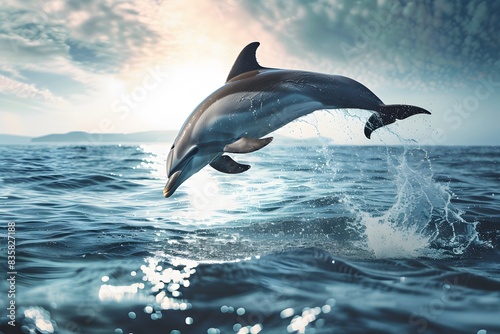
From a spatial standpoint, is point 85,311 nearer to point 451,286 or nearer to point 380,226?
point 451,286

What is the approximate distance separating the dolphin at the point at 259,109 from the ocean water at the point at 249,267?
53.7 inches

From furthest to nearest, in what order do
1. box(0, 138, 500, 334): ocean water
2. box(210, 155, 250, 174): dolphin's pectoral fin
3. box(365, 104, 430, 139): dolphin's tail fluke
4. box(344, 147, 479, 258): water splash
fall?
box(344, 147, 479, 258): water splash
box(210, 155, 250, 174): dolphin's pectoral fin
box(365, 104, 430, 139): dolphin's tail fluke
box(0, 138, 500, 334): ocean water

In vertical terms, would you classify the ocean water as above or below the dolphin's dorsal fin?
below

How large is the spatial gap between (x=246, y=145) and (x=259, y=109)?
0.51m

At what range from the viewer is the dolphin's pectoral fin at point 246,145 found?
511cm

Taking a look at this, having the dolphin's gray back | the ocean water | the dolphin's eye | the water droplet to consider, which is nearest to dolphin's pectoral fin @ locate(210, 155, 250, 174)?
the dolphin's eye

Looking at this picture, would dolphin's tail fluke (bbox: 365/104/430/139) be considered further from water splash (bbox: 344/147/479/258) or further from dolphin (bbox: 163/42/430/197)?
water splash (bbox: 344/147/479/258)

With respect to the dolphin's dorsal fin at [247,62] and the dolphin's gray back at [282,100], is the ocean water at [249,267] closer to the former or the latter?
the dolphin's gray back at [282,100]

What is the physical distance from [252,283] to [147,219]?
498cm

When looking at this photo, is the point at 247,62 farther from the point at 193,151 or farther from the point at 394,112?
the point at 394,112

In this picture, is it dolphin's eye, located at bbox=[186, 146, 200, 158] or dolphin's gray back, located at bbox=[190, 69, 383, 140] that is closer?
dolphin's gray back, located at bbox=[190, 69, 383, 140]

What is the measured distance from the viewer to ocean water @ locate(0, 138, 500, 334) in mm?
4000

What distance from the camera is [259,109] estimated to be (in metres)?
5.40

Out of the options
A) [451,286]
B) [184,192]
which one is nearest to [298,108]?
[451,286]
